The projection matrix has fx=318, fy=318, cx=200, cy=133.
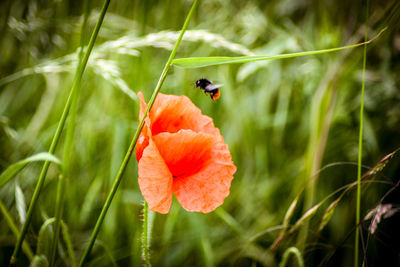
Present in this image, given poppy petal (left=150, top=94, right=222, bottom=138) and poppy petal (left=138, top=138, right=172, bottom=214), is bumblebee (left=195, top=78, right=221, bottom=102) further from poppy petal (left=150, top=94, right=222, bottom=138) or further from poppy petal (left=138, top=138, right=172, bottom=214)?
poppy petal (left=138, top=138, right=172, bottom=214)

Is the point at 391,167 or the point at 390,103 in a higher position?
the point at 390,103

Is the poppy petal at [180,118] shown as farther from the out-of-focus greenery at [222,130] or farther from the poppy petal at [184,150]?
the out-of-focus greenery at [222,130]

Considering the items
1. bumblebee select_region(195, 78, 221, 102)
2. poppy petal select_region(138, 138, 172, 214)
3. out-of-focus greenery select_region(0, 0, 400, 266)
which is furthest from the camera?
out-of-focus greenery select_region(0, 0, 400, 266)

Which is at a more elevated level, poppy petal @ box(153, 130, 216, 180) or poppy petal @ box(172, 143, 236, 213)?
poppy petal @ box(153, 130, 216, 180)

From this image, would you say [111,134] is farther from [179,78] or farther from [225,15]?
[225,15]

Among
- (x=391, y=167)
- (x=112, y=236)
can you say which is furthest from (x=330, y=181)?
(x=112, y=236)

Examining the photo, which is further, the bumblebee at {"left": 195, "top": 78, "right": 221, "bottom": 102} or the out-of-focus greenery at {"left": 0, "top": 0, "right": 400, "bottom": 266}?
the out-of-focus greenery at {"left": 0, "top": 0, "right": 400, "bottom": 266}

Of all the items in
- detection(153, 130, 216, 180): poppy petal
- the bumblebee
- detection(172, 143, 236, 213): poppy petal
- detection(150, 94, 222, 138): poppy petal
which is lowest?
detection(172, 143, 236, 213): poppy petal

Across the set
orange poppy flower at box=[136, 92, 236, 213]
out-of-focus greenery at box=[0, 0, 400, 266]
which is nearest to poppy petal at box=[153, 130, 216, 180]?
orange poppy flower at box=[136, 92, 236, 213]
